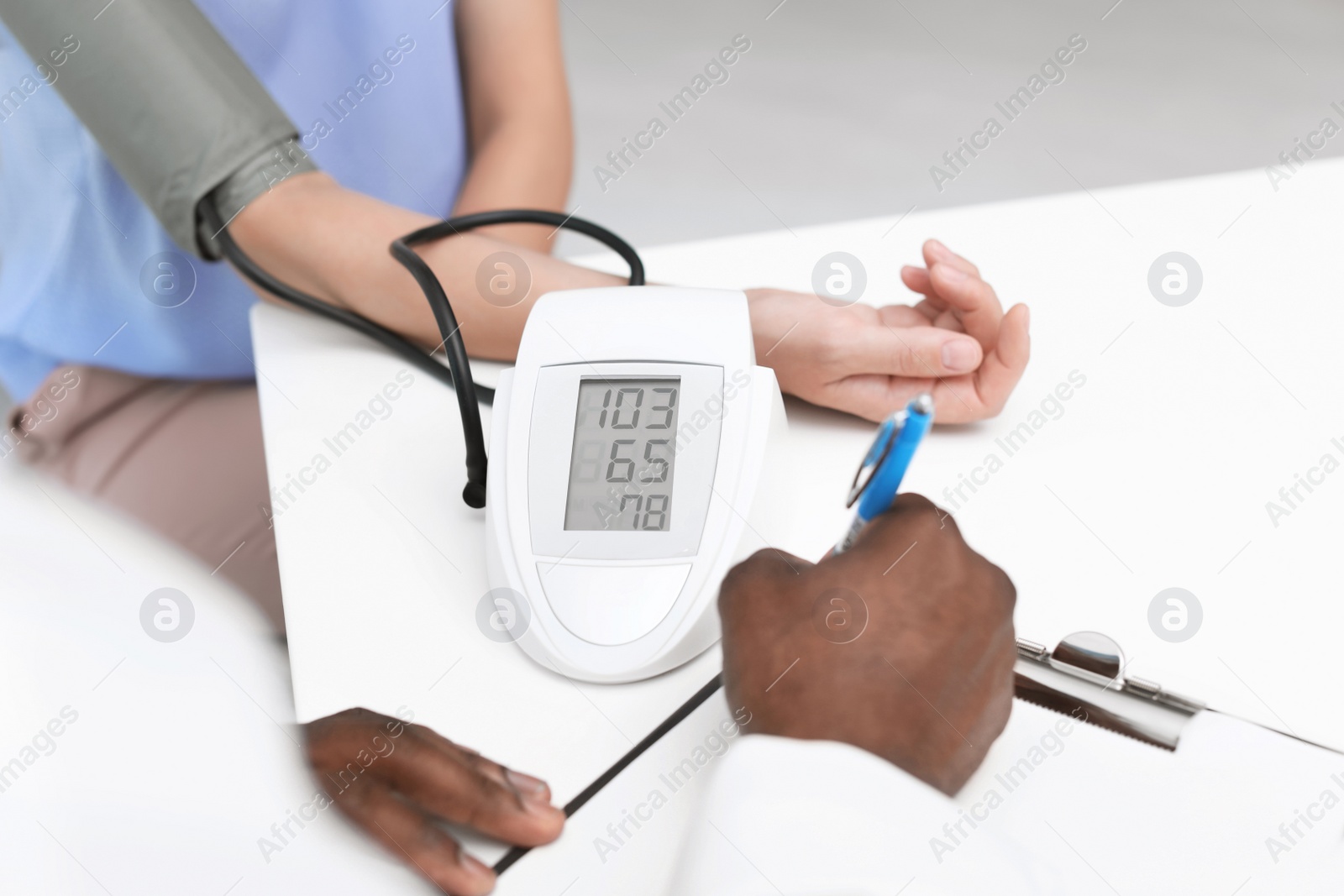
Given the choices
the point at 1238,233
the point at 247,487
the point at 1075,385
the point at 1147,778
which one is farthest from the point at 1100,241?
the point at 247,487

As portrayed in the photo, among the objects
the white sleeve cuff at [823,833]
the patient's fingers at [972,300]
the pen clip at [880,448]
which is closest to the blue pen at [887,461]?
the pen clip at [880,448]

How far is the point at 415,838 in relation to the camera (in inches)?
16.3

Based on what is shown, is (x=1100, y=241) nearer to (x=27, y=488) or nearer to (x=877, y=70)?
(x=27, y=488)

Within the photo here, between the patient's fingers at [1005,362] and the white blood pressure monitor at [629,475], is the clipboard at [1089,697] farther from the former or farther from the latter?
the patient's fingers at [1005,362]

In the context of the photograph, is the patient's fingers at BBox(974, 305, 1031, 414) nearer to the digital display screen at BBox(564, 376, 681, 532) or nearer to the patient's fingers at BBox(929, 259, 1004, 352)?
the patient's fingers at BBox(929, 259, 1004, 352)

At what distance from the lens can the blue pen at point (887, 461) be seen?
0.43m

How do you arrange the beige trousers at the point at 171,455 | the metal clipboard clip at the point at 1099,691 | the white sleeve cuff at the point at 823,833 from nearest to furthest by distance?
1. the white sleeve cuff at the point at 823,833
2. the metal clipboard clip at the point at 1099,691
3. the beige trousers at the point at 171,455

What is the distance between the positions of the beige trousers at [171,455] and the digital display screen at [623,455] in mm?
371

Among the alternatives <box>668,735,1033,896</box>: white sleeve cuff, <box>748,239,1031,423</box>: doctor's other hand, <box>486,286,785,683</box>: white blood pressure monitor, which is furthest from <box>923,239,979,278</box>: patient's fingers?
<box>668,735,1033,896</box>: white sleeve cuff

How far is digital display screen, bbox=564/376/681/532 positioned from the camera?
1.68 ft

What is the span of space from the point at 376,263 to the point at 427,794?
16.7 inches

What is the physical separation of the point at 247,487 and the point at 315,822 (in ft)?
1.48

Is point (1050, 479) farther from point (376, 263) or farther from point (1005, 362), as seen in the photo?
point (376, 263)

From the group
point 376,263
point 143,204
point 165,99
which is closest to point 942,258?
point 376,263
